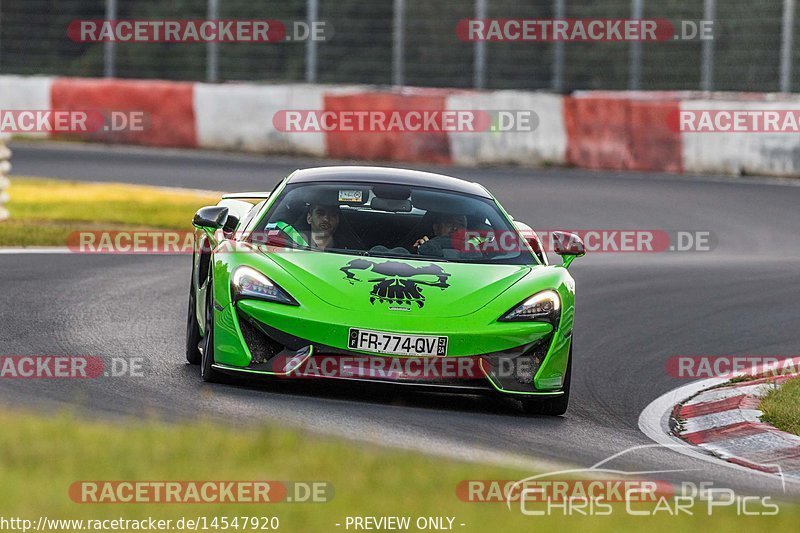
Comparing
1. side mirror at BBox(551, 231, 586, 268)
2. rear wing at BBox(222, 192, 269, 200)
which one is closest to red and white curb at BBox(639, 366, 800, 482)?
side mirror at BBox(551, 231, 586, 268)

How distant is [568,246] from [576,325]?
2635mm

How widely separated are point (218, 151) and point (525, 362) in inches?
728

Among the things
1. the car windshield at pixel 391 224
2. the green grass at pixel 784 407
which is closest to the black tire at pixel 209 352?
the car windshield at pixel 391 224

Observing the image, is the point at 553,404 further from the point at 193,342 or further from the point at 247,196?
the point at 247,196

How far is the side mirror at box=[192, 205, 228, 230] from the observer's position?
9.35 m

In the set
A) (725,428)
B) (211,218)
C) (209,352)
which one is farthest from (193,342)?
(725,428)

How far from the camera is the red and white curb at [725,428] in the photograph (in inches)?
314

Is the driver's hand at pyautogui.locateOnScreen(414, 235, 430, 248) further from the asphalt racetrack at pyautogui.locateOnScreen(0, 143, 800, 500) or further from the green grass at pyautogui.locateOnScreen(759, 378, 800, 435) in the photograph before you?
the green grass at pyautogui.locateOnScreen(759, 378, 800, 435)

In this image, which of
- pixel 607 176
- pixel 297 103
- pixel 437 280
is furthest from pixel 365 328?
pixel 297 103

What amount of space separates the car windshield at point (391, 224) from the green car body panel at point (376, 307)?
283 mm

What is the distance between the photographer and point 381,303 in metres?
8.34

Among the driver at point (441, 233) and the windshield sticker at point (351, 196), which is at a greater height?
the windshield sticker at point (351, 196)

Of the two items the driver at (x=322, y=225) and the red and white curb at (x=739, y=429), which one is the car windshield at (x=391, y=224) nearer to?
the driver at (x=322, y=225)

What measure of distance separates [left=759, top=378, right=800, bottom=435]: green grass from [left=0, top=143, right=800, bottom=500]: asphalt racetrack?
724 millimetres
